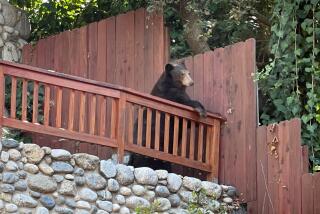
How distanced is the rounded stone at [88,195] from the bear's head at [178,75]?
2.42m

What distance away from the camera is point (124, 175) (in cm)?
874

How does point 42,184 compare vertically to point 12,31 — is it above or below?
below


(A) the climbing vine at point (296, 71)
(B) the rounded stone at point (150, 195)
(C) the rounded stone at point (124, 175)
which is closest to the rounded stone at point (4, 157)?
(C) the rounded stone at point (124, 175)

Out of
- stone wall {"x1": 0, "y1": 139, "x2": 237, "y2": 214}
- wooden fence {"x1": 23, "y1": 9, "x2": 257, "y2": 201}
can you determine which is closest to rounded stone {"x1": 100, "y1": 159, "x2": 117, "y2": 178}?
stone wall {"x1": 0, "y1": 139, "x2": 237, "y2": 214}

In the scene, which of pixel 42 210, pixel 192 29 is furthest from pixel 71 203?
pixel 192 29

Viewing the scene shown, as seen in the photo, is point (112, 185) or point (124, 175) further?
point (124, 175)

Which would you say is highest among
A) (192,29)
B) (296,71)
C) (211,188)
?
(192,29)

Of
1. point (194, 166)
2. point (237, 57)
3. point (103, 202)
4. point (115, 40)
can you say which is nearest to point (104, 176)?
point (103, 202)

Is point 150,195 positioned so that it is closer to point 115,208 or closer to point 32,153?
point 115,208

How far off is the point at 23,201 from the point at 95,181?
2.95ft

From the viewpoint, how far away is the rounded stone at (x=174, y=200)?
9.10m

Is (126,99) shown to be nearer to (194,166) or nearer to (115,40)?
(194,166)

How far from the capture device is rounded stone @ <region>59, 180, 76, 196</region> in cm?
825

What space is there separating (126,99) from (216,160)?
1.55 metres
